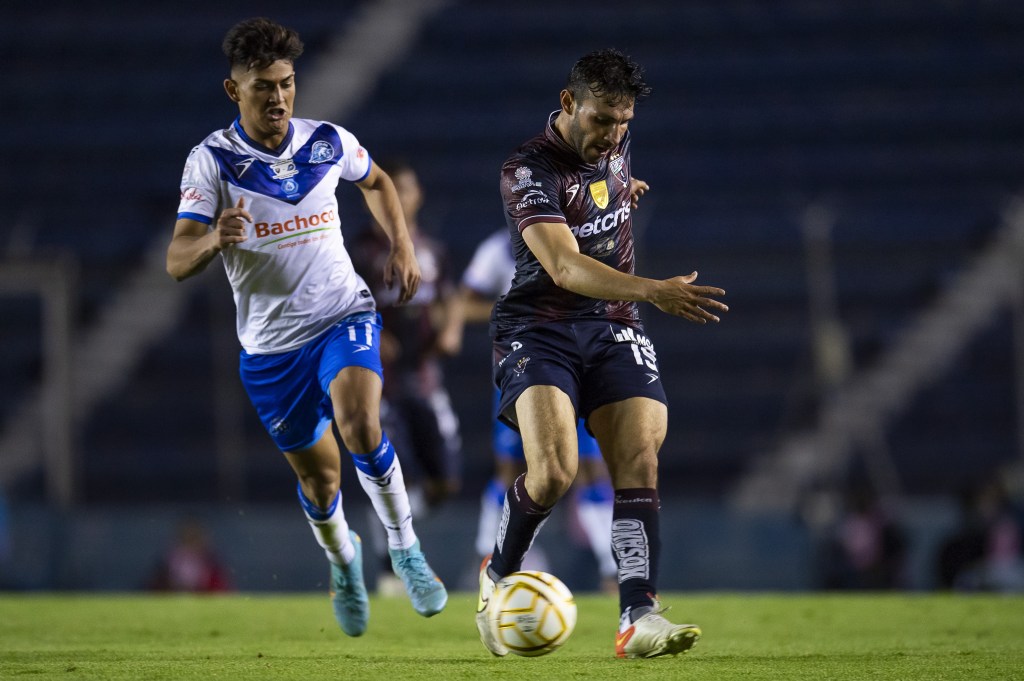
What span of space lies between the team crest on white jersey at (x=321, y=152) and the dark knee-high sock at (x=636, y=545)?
1716mm

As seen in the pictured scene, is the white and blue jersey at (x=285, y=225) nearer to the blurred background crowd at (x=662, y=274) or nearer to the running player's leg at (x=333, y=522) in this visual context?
the running player's leg at (x=333, y=522)

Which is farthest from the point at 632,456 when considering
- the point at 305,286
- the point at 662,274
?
the point at 662,274

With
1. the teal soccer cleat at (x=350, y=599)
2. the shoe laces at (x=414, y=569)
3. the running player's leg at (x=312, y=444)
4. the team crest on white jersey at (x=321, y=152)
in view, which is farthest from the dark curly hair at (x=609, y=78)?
the teal soccer cleat at (x=350, y=599)

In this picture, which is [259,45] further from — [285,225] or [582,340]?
[582,340]

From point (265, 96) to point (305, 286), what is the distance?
28.2 inches

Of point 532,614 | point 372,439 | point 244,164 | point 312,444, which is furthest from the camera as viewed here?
point 312,444

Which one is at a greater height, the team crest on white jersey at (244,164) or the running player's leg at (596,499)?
the team crest on white jersey at (244,164)

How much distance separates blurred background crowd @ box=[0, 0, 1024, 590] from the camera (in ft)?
32.9

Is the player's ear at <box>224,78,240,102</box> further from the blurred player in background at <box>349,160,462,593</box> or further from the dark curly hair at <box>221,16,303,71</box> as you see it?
the blurred player in background at <box>349,160,462,593</box>

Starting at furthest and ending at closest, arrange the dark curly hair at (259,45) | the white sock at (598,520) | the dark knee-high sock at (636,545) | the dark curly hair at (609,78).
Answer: the white sock at (598,520), the dark curly hair at (259,45), the dark curly hair at (609,78), the dark knee-high sock at (636,545)

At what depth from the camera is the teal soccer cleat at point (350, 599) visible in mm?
5598

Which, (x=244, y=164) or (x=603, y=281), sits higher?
(x=244, y=164)

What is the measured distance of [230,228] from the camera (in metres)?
4.66

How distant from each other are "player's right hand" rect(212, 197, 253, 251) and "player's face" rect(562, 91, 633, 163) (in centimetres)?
113
